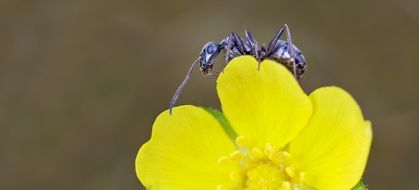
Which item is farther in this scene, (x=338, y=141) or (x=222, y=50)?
(x=222, y=50)

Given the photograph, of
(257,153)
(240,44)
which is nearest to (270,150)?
(257,153)

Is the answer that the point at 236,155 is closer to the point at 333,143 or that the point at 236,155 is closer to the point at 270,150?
the point at 270,150

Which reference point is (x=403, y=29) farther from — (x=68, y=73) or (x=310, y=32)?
(x=68, y=73)

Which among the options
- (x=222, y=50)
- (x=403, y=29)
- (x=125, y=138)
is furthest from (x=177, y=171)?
(x=403, y=29)

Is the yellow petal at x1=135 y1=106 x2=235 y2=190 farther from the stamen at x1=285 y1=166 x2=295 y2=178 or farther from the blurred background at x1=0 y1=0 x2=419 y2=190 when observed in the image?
the blurred background at x1=0 y1=0 x2=419 y2=190

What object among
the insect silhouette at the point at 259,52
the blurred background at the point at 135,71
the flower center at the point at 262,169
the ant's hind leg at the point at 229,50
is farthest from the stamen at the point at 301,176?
the blurred background at the point at 135,71
